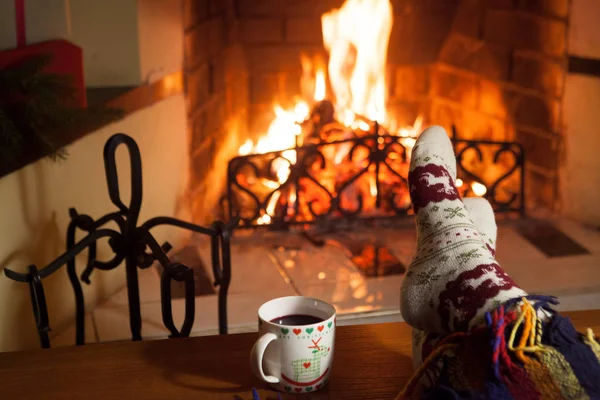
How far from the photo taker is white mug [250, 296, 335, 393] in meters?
0.69

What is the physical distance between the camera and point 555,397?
571mm

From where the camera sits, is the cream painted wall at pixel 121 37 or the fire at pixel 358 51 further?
the fire at pixel 358 51

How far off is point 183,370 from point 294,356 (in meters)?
0.11

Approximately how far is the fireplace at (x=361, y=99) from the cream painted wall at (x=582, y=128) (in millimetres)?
30

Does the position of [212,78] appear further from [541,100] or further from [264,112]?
[541,100]

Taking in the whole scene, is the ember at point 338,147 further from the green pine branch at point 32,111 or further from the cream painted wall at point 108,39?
the green pine branch at point 32,111

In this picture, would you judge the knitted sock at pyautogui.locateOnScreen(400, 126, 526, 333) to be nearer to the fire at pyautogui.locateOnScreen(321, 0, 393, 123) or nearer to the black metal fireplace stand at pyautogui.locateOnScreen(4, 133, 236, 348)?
the black metal fireplace stand at pyautogui.locateOnScreen(4, 133, 236, 348)

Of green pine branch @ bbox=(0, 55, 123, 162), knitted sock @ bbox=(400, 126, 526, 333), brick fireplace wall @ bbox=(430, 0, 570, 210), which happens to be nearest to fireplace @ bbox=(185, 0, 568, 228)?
brick fireplace wall @ bbox=(430, 0, 570, 210)

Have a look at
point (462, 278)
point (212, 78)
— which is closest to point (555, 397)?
point (462, 278)

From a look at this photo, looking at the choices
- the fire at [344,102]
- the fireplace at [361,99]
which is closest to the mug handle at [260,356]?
the fireplace at [361,99]

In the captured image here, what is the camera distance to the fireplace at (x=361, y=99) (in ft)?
5.91

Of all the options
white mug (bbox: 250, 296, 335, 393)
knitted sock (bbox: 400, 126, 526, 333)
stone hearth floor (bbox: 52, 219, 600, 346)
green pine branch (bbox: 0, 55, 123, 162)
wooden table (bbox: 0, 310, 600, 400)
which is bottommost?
stone hearth floor (bbox: 52, 219, 600, 346)

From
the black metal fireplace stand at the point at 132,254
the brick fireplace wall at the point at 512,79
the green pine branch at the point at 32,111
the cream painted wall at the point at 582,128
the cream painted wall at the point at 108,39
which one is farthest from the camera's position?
the brick fireplace wall at the point at 512,79

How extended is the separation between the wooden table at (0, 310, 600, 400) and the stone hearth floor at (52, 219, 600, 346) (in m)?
0.58
